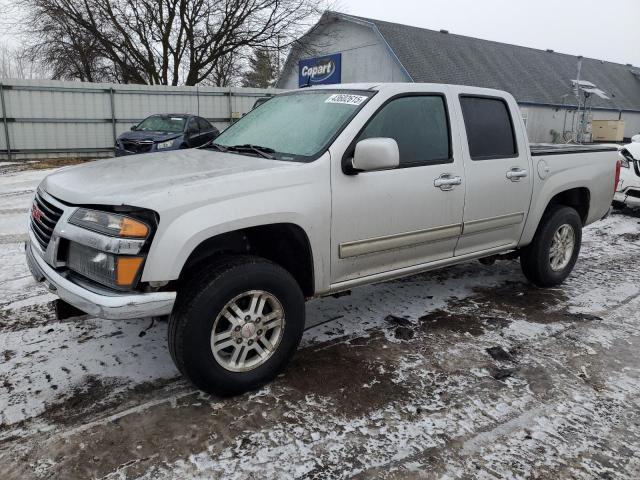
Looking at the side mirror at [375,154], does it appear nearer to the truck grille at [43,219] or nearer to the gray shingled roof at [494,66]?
the truck grille at [43,219]

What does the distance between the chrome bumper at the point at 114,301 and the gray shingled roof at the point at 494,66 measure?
21.6 meters

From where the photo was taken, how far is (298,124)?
11.9 feet

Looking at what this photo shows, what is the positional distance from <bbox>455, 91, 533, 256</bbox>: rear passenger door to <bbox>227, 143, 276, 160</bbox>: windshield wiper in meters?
1.53

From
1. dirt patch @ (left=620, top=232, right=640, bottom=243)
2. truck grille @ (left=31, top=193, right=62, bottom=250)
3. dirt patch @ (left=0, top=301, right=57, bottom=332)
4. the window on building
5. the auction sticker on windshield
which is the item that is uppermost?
the auction sticker on windshield

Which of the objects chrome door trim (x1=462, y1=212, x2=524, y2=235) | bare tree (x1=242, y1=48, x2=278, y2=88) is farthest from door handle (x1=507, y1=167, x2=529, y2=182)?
bare tree (x1=242, y1=48, x2=278, y2=88)

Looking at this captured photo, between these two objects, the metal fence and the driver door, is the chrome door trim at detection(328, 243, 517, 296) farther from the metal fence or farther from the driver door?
the metal fence

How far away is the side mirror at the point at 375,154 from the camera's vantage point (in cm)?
307

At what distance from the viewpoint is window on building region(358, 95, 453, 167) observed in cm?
352

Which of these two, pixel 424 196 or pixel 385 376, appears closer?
pixel 385 376

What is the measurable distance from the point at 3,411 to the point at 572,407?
3.15m

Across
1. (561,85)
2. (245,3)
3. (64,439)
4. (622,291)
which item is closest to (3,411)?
(64,439)

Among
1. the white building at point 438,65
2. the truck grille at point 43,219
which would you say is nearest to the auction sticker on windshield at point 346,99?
the truck grille at point 43,219

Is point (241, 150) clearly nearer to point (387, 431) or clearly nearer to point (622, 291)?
point (387, 431)

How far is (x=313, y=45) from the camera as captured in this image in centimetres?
2812
